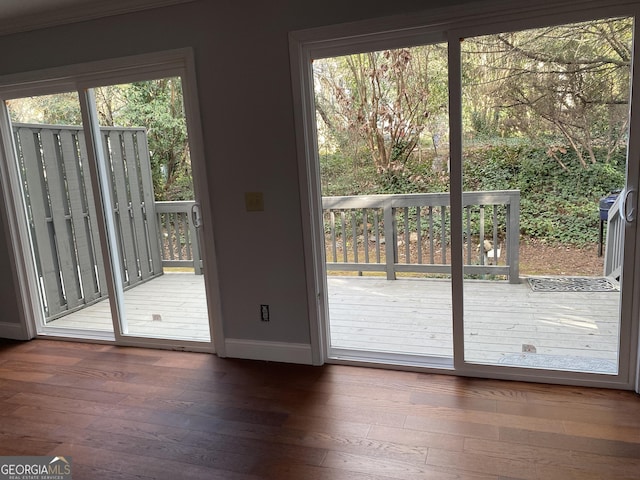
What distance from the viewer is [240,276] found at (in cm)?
298

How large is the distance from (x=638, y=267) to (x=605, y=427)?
85cm

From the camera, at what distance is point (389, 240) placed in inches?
138

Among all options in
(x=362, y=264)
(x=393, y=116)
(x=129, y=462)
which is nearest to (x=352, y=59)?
(x=393, y=116)

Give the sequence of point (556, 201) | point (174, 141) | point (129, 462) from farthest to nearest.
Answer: point (174, 141), point (556, 201), point (129, 462)

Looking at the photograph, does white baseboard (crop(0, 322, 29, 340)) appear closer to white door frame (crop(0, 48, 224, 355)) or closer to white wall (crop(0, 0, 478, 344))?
white door frame (crop(0, 48, 224, 355))

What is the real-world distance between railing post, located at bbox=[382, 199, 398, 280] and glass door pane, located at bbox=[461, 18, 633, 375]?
812mm

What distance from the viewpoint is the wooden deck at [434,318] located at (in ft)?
8.33

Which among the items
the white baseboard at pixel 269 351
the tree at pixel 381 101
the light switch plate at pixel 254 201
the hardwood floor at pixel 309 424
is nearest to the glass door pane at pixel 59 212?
the hardwood floor at pixel 309 424

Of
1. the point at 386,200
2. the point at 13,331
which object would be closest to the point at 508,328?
the point at 386,200

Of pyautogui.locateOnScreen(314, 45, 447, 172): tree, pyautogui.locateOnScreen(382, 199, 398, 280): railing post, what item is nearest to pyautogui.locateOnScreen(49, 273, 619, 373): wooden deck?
pyautogui.locateOnScreen(382, 199, 398, 280): railing post

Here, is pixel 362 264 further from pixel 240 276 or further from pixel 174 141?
pixel 174 141

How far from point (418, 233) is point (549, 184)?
3.47ft

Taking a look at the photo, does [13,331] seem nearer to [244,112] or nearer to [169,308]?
[169,308]

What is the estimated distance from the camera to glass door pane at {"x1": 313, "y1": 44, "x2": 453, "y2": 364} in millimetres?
2697
